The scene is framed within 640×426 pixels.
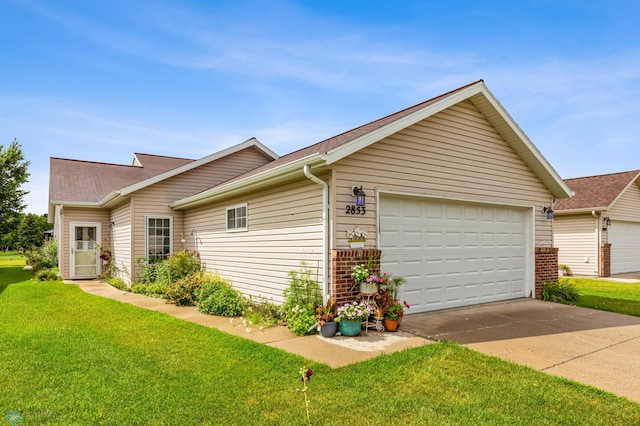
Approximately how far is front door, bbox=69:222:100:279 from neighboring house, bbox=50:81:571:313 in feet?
22.2

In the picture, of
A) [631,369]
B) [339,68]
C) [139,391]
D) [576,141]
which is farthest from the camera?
[576,141]

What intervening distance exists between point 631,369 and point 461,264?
384 cm

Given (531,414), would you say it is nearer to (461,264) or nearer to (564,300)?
(461,264)

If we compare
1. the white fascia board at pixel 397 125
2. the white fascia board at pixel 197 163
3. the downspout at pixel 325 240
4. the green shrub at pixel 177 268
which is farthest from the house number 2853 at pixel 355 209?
the white fascia board at pixel 197 163

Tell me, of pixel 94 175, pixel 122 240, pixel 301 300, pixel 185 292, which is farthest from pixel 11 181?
pixel 301 300

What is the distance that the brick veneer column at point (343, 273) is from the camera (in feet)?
20.2

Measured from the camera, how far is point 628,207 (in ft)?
56.9

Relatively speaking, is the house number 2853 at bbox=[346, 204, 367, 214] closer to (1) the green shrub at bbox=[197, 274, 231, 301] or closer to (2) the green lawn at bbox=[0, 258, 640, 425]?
(2) the green lawn at bbox=[0, 258, 640, 425]

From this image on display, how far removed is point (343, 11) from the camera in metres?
8.89

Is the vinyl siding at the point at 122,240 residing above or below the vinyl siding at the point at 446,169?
below

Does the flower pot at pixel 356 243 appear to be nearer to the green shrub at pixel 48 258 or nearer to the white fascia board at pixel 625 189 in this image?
the white fascia board at pixel 625 189

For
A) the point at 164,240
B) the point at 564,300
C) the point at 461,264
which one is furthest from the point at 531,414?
the point at 164,240

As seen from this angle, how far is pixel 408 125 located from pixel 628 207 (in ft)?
53.0

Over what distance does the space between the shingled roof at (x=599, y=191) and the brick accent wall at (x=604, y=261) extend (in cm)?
182
